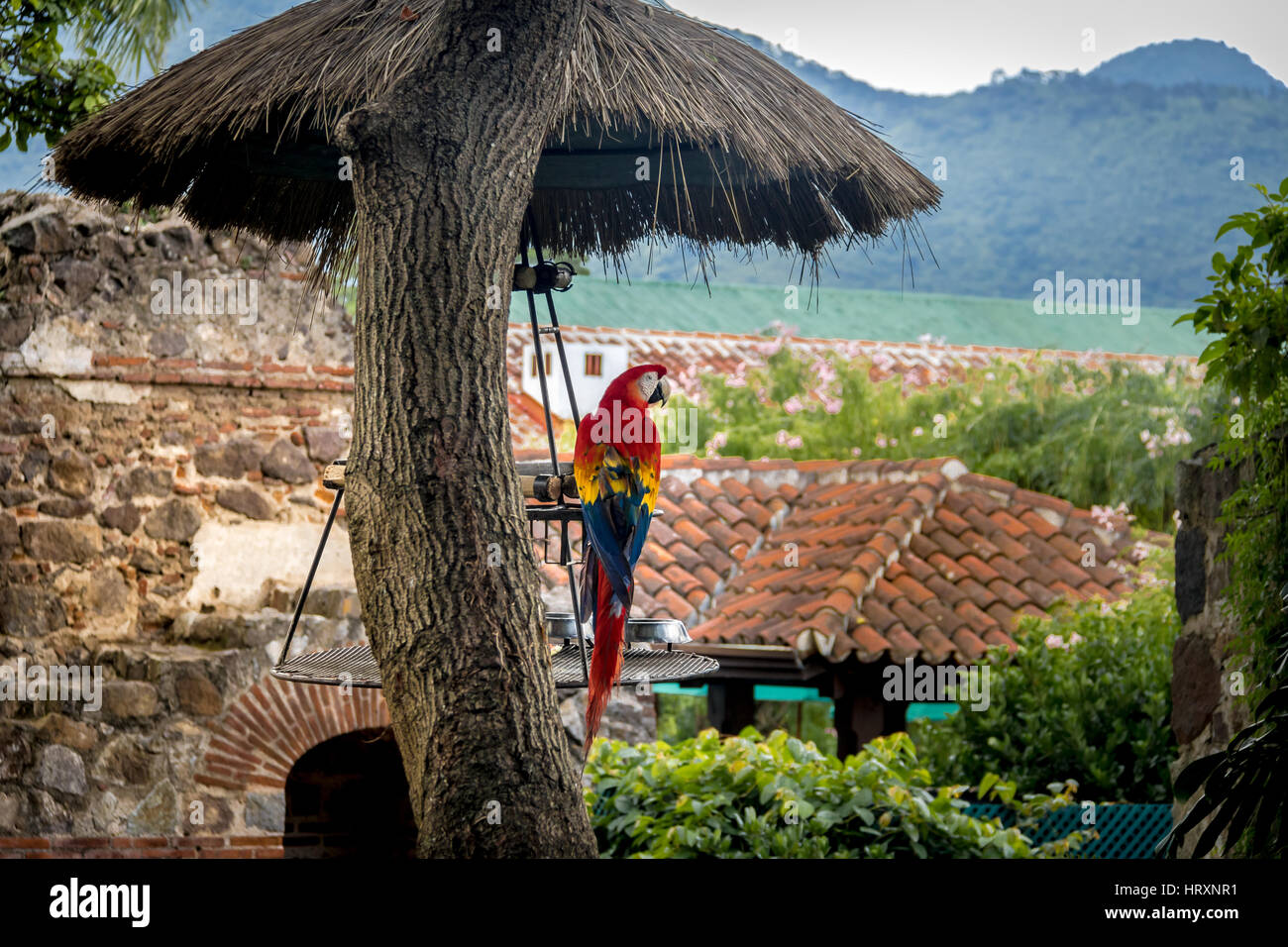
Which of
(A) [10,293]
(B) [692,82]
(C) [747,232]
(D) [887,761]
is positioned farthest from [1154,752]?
(A) [10,293]

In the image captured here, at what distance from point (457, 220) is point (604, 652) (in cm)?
100

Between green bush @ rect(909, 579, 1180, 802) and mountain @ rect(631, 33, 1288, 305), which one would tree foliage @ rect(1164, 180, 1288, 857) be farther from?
mountain @ rect(631, 33, 1288, 305)

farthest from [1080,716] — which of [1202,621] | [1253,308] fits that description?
[1253,308]

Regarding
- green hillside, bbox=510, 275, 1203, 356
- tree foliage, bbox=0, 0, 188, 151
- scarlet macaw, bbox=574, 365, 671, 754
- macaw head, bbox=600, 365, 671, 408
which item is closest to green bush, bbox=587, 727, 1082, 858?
scarlet macaw, bbox=574, 365, 671, 754

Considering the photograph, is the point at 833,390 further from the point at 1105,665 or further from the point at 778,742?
the point at 778,742

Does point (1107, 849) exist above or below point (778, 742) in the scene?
below

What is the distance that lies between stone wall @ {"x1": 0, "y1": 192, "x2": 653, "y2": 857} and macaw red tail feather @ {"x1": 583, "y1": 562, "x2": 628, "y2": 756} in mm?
2983

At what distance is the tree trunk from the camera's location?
2189mm

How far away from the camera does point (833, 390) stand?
11680 mm

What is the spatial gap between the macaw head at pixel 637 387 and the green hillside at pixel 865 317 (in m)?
12.8

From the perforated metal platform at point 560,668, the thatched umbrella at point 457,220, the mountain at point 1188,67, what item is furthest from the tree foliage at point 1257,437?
the mountain at point 1188,67

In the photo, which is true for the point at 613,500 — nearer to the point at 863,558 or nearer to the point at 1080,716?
the point at 1080,716

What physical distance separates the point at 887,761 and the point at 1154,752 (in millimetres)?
2583

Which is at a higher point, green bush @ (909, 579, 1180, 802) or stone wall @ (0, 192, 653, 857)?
stone wall @ (0, 192, 653, 857)
